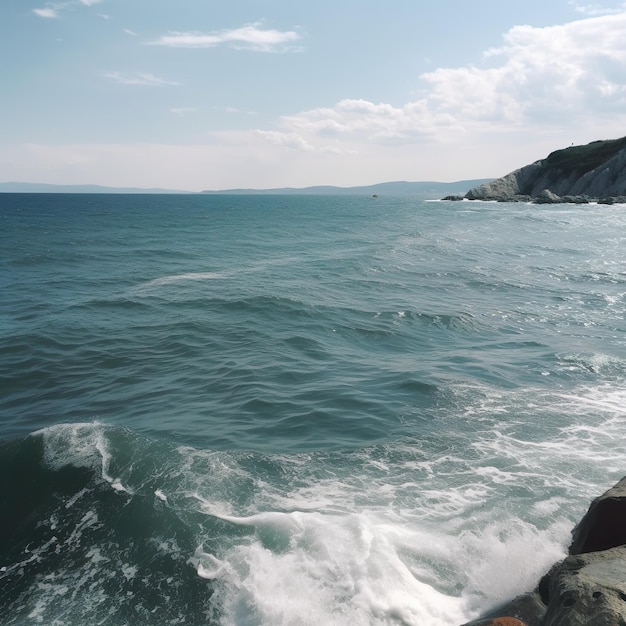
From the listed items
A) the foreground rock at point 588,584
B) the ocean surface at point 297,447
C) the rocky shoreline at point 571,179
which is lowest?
the ocean surface at point 297,447

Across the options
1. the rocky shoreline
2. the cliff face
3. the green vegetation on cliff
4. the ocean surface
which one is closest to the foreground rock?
the ocean surface

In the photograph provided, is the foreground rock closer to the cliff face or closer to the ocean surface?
the ocean surface

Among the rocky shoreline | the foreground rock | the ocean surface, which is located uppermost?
the rocky shoreline

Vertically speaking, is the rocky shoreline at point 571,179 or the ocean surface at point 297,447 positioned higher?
the rocky shoreline at point 571,179

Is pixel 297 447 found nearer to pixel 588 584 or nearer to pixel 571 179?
pixel 588 584

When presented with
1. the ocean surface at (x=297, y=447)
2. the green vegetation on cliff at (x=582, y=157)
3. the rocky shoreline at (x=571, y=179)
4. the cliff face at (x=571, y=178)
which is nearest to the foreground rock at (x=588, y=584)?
the ocean surface at (x=297, y=447)

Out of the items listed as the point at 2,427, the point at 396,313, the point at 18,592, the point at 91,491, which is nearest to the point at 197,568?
the point at 18,592

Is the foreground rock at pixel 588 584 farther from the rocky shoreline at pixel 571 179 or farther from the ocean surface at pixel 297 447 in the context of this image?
the rocky shoreline at pixel 571 179

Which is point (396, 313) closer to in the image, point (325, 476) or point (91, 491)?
point (325, 476)

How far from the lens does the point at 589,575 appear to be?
6.57 meters

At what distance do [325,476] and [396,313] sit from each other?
1555cm

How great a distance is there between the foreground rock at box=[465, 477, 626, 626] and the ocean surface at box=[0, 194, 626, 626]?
24.3 inches

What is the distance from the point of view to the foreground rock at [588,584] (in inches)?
234

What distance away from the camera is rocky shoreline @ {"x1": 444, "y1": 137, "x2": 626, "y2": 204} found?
4513 inches
